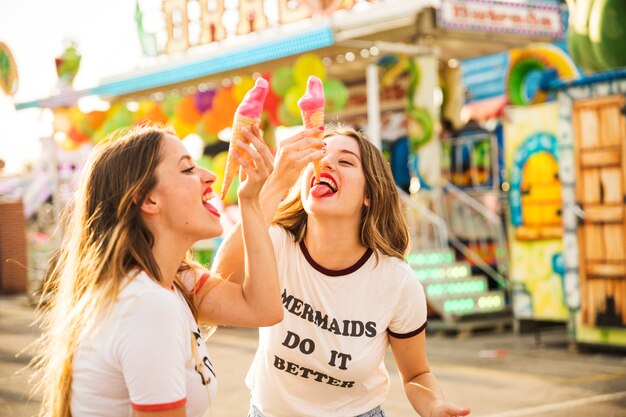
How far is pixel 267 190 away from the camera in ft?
9.25

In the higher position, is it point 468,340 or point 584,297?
point 584,297

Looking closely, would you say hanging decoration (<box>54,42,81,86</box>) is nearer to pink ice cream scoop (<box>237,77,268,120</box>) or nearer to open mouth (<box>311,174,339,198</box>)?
open mouth (<box>311,174,339,198</box>)

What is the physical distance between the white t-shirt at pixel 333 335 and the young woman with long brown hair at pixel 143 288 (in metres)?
0.43

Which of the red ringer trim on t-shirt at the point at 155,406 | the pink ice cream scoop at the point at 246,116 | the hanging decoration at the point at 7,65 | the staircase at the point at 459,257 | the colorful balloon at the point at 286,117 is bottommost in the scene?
the staircase at the point at 459,257

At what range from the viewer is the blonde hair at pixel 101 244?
6.84 feet

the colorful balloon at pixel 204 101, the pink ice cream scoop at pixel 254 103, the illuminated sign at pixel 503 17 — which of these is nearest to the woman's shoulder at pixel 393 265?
the pink ice cream scoop at pixel 254 103

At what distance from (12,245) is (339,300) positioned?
17903 mm

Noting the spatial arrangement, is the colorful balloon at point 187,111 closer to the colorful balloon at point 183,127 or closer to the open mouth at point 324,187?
the colorful balloon at point 183,127

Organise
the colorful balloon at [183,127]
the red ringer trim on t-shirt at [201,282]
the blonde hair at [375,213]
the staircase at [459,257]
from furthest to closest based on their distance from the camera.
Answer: the colorful balloon at [183,127], the staircase at [459,257], the blonde hair at [375,213], the red ringer trim on t-shirt at [201,282]

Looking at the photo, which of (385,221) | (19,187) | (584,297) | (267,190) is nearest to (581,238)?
(584,297)

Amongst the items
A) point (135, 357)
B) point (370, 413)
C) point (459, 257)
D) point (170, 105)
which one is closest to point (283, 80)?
point (170, 105)

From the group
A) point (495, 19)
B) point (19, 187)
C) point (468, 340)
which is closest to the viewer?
point (468, 340)

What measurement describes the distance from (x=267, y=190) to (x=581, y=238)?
6963 millimetres

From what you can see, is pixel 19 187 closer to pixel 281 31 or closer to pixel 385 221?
pixel 281 31
